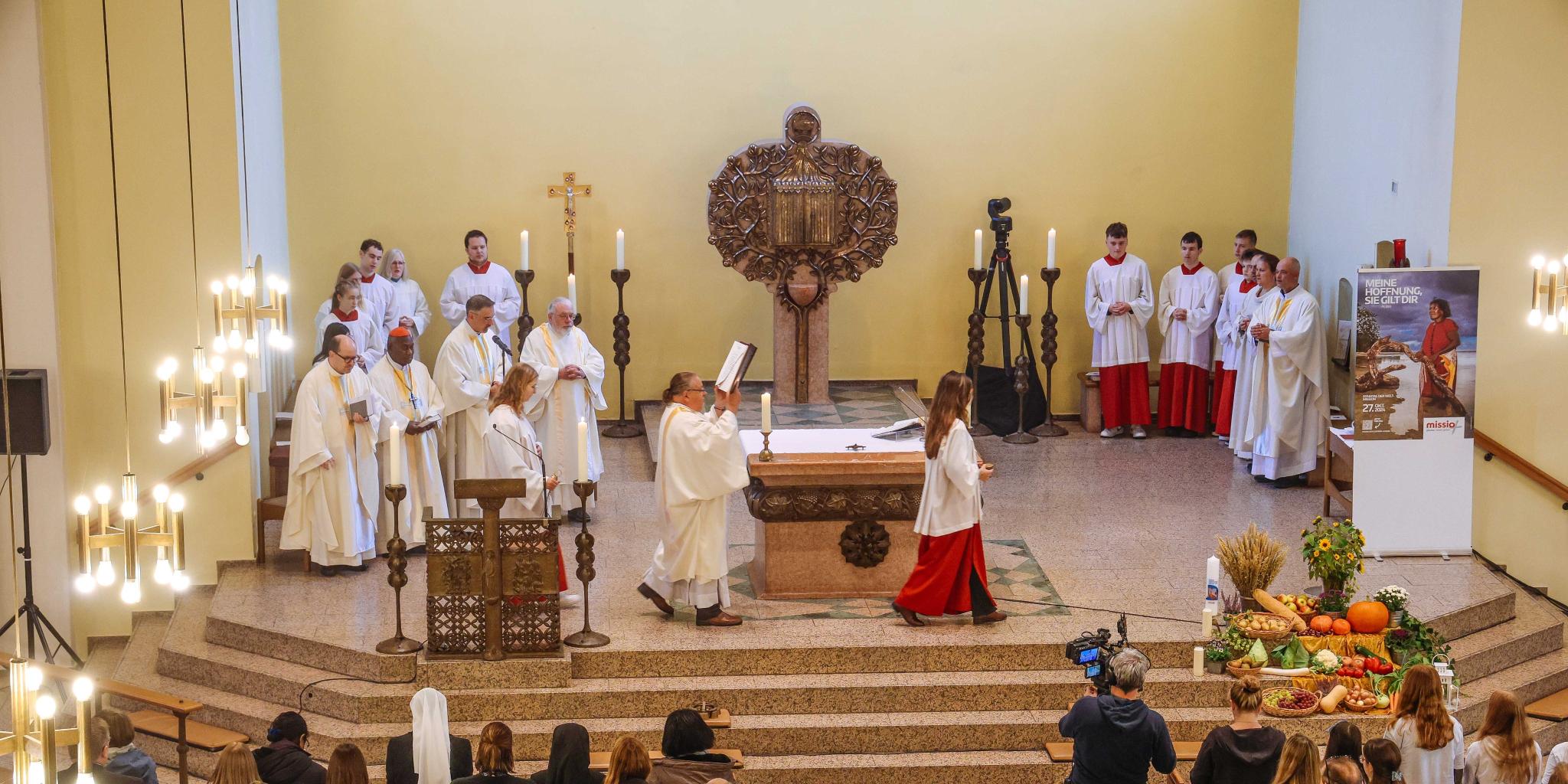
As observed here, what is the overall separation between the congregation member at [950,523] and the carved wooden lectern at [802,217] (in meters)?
4.34

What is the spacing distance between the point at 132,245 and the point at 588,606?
3.81 meters

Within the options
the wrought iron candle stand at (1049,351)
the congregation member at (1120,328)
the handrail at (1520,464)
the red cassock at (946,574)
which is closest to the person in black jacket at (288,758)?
the red cassock at (946,574)

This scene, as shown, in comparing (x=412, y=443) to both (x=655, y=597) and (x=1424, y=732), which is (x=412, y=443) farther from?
(x=1424, y=732)

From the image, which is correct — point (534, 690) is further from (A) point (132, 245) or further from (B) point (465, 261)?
(B) point (465, 261)

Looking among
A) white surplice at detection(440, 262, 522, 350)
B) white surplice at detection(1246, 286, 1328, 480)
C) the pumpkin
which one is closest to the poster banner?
the pumpkin

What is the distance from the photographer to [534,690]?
29.8ft

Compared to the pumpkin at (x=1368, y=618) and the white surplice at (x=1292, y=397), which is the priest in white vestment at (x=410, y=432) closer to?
the pumpkin at (x=1368, y=618)

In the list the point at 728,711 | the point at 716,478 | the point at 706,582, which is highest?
the point at 716,478

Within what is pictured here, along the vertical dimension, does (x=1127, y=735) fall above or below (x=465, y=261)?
below

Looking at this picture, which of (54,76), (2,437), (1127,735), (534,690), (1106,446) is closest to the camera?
(1127,735)

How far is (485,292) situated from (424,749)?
7.68 m

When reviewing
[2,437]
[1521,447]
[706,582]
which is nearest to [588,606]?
[706,582]

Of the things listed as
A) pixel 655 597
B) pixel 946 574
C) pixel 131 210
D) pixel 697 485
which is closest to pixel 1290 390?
pixel 946 574

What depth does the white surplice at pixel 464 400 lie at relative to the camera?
11688 mm
